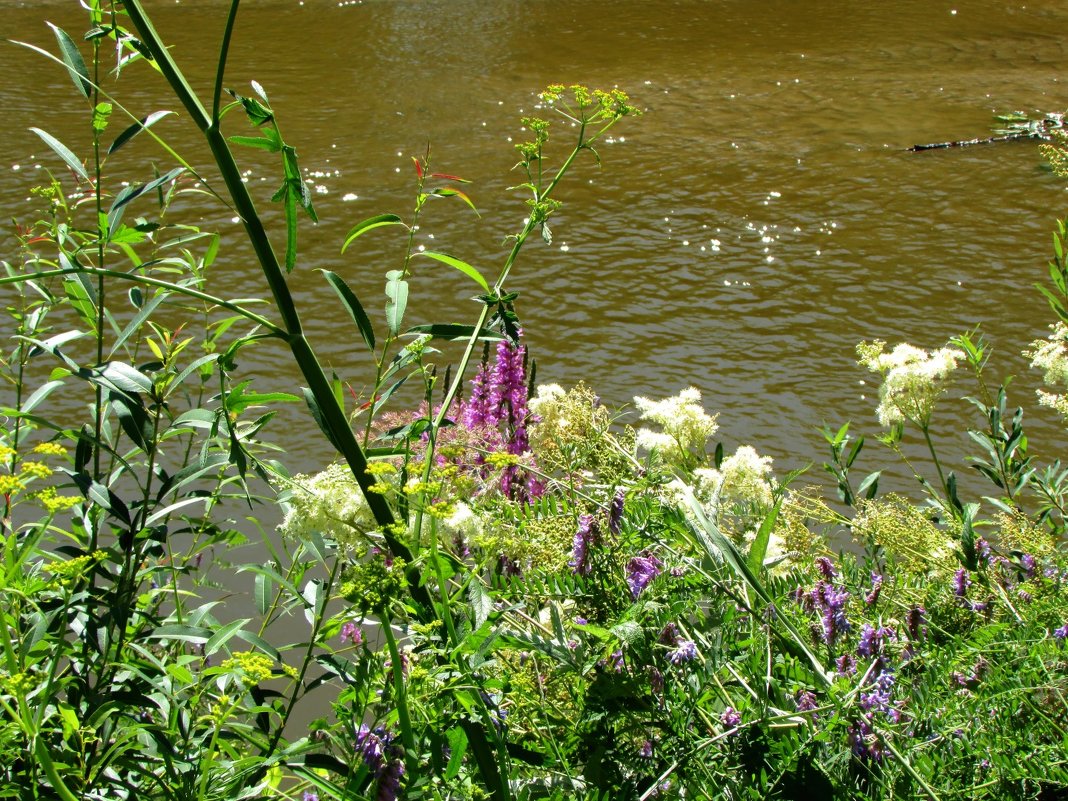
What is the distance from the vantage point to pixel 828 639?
178cm

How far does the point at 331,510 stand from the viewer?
135cm

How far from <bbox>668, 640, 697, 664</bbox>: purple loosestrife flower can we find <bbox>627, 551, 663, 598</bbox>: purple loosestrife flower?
4.0 inches

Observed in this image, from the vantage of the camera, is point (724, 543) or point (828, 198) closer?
point (724, 543)

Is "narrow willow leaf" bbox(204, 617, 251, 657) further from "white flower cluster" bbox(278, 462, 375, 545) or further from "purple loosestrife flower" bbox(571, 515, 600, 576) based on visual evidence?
"purple loosestrife flower" bbox(571, 515, 600, 576)

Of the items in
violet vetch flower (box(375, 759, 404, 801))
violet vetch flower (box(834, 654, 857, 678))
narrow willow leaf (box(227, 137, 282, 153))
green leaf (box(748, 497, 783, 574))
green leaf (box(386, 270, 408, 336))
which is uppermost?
narrow willow leaf (box(227, 137, 282, 153))

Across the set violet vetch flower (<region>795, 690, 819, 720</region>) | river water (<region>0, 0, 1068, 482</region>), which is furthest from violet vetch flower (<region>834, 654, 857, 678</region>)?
river water (<region>0, 0, 1068, 482</region>)

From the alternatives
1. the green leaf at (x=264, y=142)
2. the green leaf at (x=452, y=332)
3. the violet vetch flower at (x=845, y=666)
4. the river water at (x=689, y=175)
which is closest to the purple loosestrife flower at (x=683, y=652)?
the violet vetch flower at (x=845, y=666)

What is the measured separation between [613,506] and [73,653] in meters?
0.82

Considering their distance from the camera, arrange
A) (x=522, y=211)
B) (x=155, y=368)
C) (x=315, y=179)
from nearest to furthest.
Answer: (x=155, y=368)
(x=522, y=211)
(x=315, y=179)

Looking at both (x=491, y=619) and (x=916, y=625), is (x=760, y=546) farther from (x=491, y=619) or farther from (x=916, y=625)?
(x=916, y=625)

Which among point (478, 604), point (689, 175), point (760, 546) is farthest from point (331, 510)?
point (689, 175)

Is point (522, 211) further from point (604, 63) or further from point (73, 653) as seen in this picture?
point (73, 653)

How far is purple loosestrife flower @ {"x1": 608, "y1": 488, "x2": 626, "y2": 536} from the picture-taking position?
1.61 meters

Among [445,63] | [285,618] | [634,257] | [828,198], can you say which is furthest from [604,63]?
[285,618]
